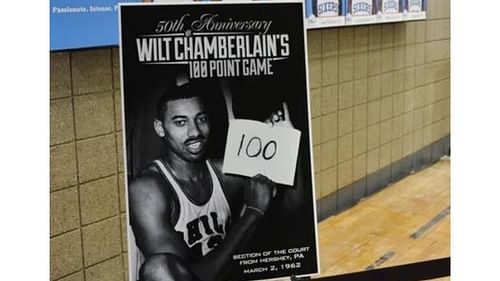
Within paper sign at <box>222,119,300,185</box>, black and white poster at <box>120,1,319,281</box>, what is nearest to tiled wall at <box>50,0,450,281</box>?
black and white poster at <box>120,1,319,281</box>

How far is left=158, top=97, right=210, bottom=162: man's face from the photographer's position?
174cm

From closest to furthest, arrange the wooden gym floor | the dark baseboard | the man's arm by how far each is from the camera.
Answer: the man's arm < the wooden gym floor < the dark baseboard

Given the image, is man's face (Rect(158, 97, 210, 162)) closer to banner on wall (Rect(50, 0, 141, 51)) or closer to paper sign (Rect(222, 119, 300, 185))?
paper sign (Rect(222, 119, 300, 185))

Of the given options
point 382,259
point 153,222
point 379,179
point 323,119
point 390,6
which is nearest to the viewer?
point 153,222

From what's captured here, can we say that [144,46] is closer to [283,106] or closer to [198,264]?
[283,106]

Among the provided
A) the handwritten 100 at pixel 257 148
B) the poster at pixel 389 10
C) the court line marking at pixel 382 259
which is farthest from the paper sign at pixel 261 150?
the poster at pixel 389 10

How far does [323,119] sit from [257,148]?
2265 millimetres

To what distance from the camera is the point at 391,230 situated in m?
4.05

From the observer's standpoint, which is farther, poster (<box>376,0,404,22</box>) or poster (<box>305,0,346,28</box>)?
poster (<box>376,0,404,22</box>)

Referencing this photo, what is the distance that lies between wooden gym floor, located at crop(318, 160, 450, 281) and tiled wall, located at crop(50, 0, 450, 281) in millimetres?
223

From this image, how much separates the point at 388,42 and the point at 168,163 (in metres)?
3.09

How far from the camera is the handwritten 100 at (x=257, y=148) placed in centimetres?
182

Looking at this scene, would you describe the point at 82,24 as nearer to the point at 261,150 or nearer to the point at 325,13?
the point at 261,150

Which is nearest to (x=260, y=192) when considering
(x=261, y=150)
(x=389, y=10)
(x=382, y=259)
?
(x=261, y=150)
